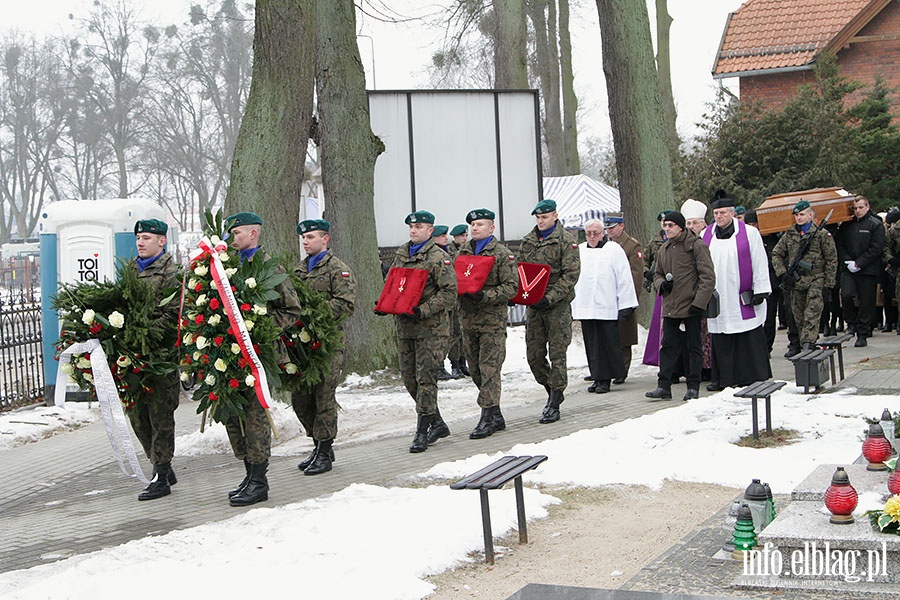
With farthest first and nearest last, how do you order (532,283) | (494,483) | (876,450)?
(532,283) < (876,450) < (494,483)

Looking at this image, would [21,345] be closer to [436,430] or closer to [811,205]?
[436,430]

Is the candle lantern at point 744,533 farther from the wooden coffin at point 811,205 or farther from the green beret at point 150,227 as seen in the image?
the wooden coffin at point 811,205

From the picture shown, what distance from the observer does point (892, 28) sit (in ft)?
96.2

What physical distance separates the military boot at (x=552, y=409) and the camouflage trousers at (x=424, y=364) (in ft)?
4.23

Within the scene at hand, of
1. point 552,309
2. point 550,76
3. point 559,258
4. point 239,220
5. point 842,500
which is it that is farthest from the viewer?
point 550,76

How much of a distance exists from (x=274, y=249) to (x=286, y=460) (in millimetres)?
2830

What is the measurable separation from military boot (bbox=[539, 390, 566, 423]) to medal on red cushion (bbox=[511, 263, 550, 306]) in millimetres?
902

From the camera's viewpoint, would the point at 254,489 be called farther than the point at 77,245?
No

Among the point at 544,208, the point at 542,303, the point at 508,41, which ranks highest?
the point at 508,41

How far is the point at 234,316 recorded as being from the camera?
7.39 m

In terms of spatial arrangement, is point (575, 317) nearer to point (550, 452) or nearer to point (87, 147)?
point (550, 452)

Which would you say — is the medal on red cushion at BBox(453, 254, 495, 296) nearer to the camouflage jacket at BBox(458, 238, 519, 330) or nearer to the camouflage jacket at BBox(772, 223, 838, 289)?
the camouflage jacket at BBox(458, 238, 519, 330)

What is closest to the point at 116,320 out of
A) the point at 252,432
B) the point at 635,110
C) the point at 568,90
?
the point at 252,432

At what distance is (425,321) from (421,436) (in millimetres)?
954
